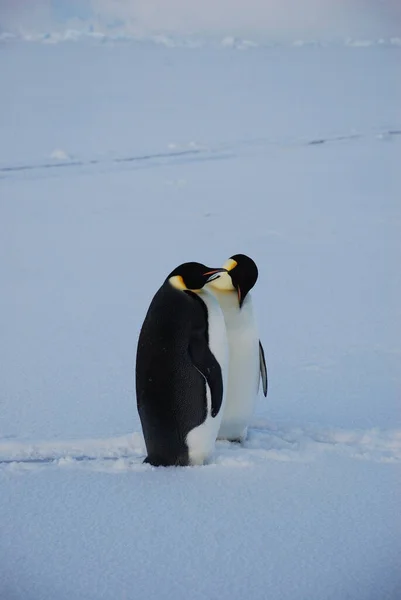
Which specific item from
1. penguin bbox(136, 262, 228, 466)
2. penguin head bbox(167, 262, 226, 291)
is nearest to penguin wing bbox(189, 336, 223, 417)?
penguin bbox(136, 262, 228, 466)

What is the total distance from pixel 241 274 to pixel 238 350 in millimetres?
171

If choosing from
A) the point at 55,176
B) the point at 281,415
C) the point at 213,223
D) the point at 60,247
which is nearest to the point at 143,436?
the point at 281,415

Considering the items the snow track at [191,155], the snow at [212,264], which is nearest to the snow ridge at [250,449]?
the snow at [212,264]

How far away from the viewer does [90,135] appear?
5.73 m

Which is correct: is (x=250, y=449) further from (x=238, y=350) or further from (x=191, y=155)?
(x=191, y=155)

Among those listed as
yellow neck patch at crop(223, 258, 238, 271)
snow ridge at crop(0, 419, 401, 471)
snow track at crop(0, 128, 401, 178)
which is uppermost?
snow track at crop(0, 128, 401, 178)

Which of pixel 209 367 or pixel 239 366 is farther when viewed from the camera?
pixel 239 366

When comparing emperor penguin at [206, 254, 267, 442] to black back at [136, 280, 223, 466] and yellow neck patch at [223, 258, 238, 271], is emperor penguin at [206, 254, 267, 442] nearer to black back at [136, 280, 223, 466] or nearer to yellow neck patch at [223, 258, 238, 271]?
yellow neck patch at [223, 258, 238, 271]

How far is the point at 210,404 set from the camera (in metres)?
1.86

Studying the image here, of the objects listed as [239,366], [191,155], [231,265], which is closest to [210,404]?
[239,366]

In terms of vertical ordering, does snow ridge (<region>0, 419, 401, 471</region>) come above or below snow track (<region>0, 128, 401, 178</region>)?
below

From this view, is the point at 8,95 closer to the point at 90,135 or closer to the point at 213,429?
the point at 90,135

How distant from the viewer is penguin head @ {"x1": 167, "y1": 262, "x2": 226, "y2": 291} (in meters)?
1.83

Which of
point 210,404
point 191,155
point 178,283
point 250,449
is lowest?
point 250,449
